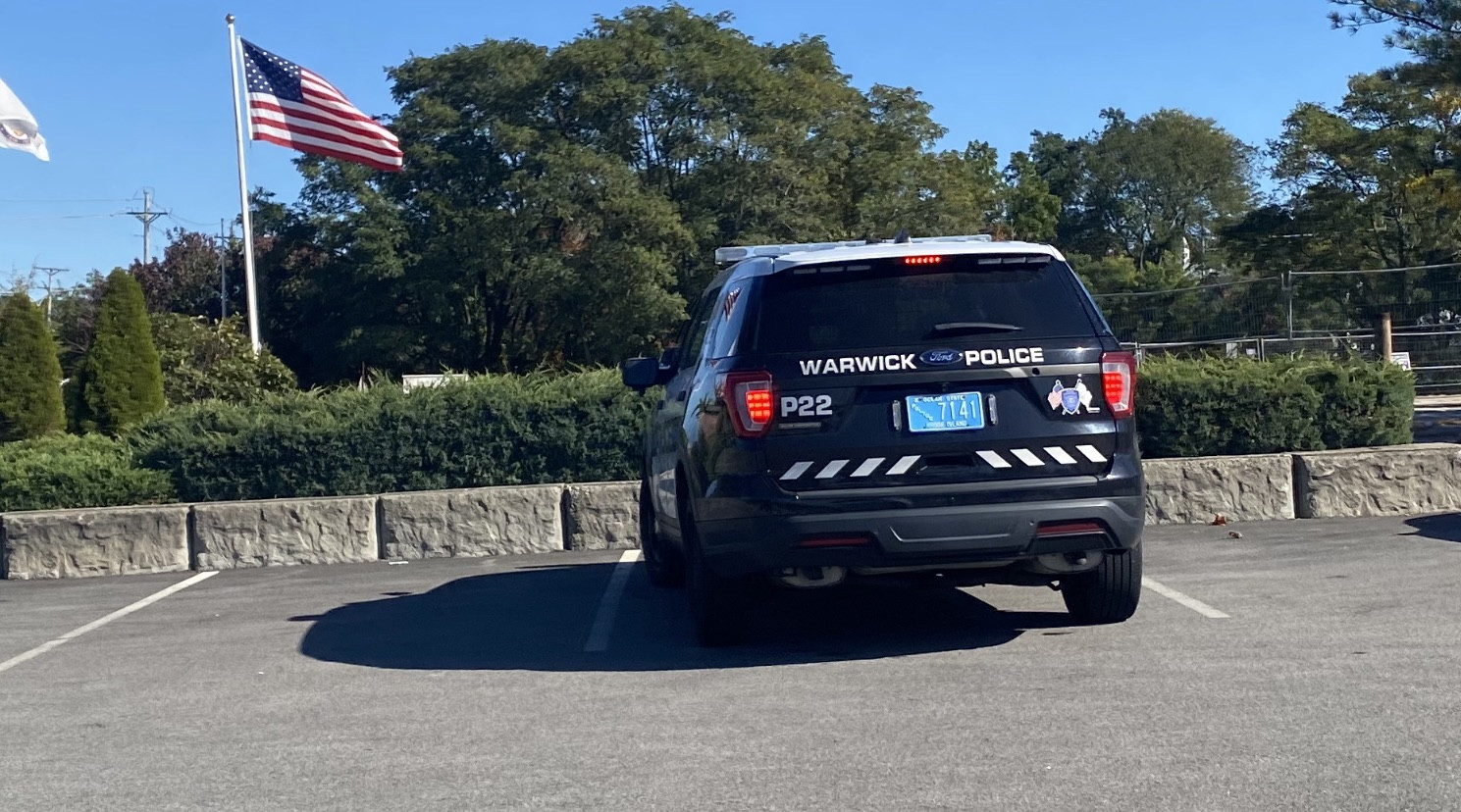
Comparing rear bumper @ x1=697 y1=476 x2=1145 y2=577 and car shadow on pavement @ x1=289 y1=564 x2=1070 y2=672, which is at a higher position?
rear bumper @ x1=697 y1=476 x2=1145 y2=577

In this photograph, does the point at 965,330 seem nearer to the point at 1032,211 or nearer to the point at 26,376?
the point at 26,376

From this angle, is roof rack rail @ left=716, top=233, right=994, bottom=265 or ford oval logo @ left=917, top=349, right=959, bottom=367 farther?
roof rack rail @ left=716, top=233, right=994, bottom=265

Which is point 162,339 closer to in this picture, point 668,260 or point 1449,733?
point 668,260

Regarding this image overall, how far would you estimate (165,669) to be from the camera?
7438 mm

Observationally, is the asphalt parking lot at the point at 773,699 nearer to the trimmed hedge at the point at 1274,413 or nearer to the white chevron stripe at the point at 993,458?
the white chevron stripe at the point at 993,458

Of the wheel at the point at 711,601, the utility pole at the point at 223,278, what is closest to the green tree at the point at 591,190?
the utility pole at the point at 223,278

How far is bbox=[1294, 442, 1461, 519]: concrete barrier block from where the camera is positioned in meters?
11.1

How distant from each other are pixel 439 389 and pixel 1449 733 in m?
8.70

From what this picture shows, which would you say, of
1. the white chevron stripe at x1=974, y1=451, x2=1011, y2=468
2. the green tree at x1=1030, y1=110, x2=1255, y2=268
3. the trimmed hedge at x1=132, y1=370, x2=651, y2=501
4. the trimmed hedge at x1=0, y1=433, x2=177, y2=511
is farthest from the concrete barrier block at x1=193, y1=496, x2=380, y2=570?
the green tree at x1=1030, y1=110, x2=1255, y2=268

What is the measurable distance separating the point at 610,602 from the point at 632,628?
917mm

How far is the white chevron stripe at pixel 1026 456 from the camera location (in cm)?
650

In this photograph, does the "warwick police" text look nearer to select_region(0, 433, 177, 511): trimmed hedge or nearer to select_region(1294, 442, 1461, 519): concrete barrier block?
select_region(1294, 442, 1461, 519): concrete barrier block

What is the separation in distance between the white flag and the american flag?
4.55m

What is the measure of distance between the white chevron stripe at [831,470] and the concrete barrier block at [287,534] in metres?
5.69
